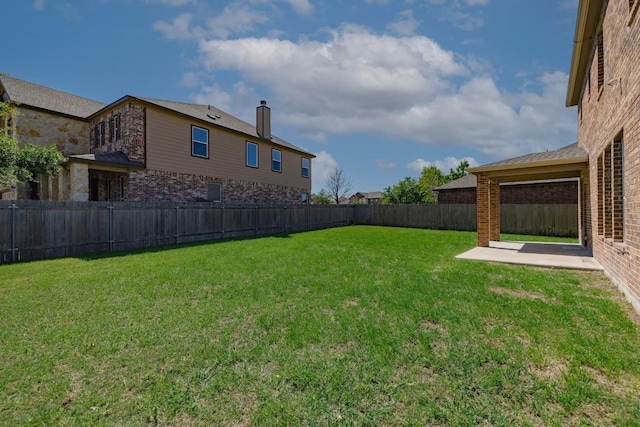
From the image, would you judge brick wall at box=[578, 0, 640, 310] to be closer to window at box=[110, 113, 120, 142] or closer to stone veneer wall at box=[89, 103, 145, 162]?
stone veneer wall at box=[89, 103, 145, 162]

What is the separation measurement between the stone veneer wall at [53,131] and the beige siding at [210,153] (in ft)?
17.0

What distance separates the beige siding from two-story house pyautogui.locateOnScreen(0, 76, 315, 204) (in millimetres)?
43

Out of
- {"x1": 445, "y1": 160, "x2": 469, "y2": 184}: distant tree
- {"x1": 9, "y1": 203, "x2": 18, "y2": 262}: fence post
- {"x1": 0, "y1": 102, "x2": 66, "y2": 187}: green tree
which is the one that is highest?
{"x1": 445, "y1": 160, "x2": 469, "y2": 184}: distant tree

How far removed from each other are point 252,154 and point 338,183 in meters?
31.3

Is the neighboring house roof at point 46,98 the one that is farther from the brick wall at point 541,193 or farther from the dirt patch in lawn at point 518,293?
the brick wall at point 541,193

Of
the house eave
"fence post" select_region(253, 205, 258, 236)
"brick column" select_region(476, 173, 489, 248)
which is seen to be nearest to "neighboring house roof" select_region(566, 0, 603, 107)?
the house eave

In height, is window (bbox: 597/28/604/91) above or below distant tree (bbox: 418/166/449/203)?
below

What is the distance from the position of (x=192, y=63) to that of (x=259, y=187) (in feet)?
25.9

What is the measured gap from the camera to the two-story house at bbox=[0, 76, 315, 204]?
13.4 meters

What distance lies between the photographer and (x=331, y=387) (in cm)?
254

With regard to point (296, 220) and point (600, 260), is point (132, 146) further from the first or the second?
→ point (600, 260)

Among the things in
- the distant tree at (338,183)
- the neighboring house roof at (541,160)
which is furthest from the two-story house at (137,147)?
the distant tree at (338,183)

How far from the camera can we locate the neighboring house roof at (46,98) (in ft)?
47.2

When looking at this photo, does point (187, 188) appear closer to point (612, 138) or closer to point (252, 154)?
point (252, 154)
